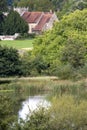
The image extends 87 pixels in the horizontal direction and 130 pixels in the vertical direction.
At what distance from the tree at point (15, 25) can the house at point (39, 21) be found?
3.58 m

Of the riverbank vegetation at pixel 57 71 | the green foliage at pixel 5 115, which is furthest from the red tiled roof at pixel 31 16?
the green foliage at pixel 5 115

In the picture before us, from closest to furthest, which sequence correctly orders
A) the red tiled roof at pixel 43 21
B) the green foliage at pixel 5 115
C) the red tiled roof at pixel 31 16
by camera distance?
the green foliage at pixel 5 115
the red tiled roof at pixel 43 21
the red tiled roof at pixel 31 16

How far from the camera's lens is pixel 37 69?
5109 centimetres

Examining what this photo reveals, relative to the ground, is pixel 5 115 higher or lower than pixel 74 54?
higher

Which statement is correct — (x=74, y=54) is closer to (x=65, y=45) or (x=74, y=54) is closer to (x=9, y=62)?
(x=65, y=45)

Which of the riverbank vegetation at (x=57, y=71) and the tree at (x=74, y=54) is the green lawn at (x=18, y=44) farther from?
the tree at (x=74, y=54)

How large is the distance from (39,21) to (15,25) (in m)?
7.50

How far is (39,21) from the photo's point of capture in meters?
88.2

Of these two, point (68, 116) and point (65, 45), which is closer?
point (68, 116)

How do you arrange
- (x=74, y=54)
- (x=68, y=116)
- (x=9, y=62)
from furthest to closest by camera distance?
(x=74, y=54)
(x=9, y=62)
(x=68, y=116)

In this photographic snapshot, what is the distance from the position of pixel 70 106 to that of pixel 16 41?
47418mm

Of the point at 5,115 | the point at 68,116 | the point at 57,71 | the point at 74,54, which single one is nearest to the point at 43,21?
the point at 74,54

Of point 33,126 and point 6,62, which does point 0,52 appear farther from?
point 33,126

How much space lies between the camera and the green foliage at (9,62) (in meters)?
49.8
